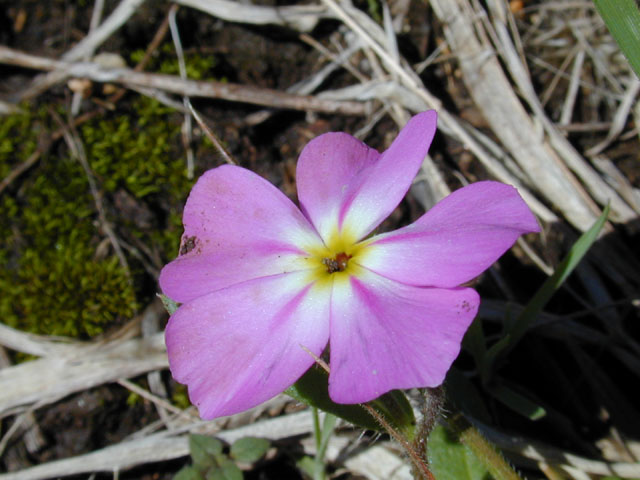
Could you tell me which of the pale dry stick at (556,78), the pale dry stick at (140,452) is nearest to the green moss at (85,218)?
the pale dry stick at (140,452)

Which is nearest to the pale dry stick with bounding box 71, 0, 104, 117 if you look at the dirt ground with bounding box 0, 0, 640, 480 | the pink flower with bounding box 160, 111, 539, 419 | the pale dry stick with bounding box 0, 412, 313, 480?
Result: the dirt ground with bounding box 0, 0, 640, 480

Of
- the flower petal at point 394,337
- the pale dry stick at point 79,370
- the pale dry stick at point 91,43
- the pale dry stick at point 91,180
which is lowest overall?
the flower petal at point 394,337

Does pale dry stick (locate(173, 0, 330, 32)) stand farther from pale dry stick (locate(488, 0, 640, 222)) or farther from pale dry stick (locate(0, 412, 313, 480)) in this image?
pale dry stick (locate(0, 412, 313, 480))

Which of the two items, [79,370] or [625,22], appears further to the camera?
[79,370]

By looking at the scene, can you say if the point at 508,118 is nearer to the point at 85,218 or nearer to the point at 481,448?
the point at 481,448

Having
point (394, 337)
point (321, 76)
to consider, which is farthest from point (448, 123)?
point (394, 337)

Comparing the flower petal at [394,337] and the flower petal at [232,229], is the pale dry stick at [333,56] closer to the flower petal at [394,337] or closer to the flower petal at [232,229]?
the flower petal at [232,229]
